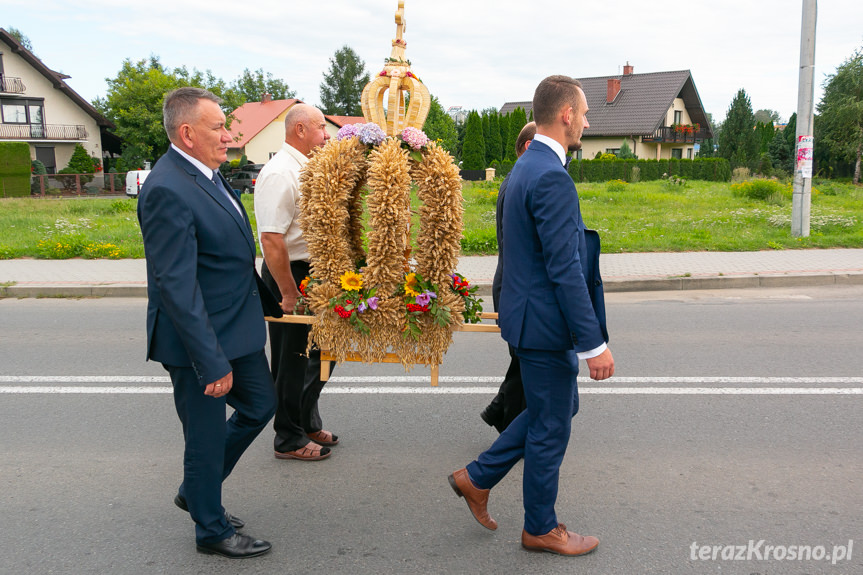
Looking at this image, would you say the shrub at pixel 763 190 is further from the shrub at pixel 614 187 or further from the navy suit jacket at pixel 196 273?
the navy suit jacket at pixel 196 273

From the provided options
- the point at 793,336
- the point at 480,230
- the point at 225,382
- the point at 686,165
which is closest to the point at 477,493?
the point at 225,382

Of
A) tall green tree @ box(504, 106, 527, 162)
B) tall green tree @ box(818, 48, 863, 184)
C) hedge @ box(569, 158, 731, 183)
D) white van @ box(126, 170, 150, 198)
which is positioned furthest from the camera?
tall green tree @ box(504, 106, 527, 162)

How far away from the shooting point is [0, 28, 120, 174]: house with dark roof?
40.4 m

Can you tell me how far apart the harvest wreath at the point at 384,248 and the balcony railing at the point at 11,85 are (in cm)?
4494

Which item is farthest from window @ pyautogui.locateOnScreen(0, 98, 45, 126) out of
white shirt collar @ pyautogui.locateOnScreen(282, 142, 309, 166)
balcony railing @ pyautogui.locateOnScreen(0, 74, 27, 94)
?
white shirt collar @ pyautogui.locateOnScreen(282, 142, 309, 166)

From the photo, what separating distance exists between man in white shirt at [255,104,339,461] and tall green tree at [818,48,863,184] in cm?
4072

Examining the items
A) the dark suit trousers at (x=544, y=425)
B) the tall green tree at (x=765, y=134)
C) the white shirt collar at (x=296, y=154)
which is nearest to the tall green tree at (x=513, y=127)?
the tall green tree at (x=765, y=134)

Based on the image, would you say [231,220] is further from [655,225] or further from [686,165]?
[686,165]

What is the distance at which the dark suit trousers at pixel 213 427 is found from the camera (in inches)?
121

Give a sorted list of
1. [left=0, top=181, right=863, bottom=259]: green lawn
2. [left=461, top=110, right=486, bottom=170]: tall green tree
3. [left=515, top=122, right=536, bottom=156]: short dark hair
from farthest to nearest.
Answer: [left=461, top=110, right=486, bottom=170]: tall green tree → [left=0, top=181, right=863, bottom=259]: green lawn → [left=515, top=122, right=536, bottom=156]: short dark hair

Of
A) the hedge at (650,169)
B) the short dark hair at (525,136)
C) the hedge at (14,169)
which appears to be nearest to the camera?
the short dark hair at (525,136)

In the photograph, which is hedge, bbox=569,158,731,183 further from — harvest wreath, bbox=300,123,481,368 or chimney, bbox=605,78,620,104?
harvest wreath, bbox=300,123,481,368

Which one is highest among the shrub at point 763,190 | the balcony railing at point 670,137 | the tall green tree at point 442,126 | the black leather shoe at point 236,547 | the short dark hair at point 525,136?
the tall green tree at point 442,126

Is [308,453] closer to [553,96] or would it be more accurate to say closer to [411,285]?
[411,285]
